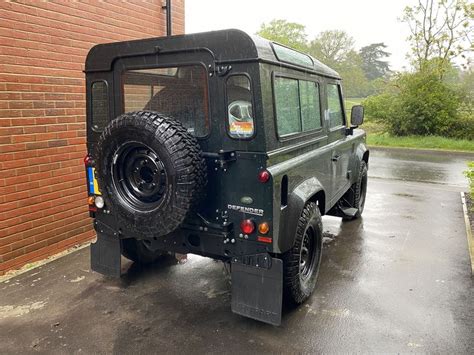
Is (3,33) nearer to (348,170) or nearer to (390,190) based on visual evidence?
(348,170)

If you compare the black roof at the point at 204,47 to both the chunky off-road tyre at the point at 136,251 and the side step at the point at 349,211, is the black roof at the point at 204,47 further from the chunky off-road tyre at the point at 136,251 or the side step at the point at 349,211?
the side step at the point at 349,211

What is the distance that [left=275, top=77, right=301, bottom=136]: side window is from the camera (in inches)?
116

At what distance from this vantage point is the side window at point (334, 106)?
4.57 m

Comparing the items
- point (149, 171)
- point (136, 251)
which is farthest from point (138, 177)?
point (136, 251)

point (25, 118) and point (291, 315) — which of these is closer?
point (291, 315)

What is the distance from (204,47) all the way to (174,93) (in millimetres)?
457

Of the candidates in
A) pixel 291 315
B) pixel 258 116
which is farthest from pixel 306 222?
pixel 258 116

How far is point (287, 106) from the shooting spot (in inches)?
124

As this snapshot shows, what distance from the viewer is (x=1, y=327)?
3.03m

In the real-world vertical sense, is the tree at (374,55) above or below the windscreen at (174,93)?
above

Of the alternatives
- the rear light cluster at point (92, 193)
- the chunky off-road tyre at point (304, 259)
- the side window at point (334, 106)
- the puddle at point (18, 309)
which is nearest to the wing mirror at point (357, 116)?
the side window at point (334, 106)

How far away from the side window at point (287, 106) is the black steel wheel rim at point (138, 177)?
98 cm

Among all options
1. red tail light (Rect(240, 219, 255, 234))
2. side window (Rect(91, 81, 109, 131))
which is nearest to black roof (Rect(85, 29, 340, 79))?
side window (Rect(91, 81, 109, 131))

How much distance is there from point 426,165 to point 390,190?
3975mm
